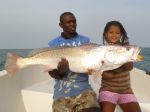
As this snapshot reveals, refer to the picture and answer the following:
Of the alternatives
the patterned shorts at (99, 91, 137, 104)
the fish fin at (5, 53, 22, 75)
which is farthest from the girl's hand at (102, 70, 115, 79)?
the fish fin at (5, 53, 22, 75)

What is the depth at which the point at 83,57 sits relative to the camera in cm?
425

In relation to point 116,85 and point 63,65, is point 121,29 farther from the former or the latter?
point 63,65

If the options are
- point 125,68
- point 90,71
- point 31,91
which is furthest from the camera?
point 31,91

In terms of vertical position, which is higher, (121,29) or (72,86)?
(121,29)

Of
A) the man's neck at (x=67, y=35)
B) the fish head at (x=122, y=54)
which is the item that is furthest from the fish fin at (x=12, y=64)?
the fish head at (x=122, y=54)

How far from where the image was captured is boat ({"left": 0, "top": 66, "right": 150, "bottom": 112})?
18.3 feet

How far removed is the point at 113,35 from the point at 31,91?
207 centimetres

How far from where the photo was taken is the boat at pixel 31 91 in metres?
5.58

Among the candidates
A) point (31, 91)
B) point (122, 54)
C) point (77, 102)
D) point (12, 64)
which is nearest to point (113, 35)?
point (122, 54)

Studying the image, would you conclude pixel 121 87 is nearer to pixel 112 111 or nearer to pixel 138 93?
pixel 112 111

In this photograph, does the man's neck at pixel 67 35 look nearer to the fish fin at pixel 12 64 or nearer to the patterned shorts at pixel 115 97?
the fish fin at pixel 12 64

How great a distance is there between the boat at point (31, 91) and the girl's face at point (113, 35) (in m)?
0.96

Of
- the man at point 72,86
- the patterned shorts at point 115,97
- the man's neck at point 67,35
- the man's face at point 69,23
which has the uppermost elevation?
the man's face at point 69,23

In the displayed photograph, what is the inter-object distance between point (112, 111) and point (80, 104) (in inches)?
16.6
